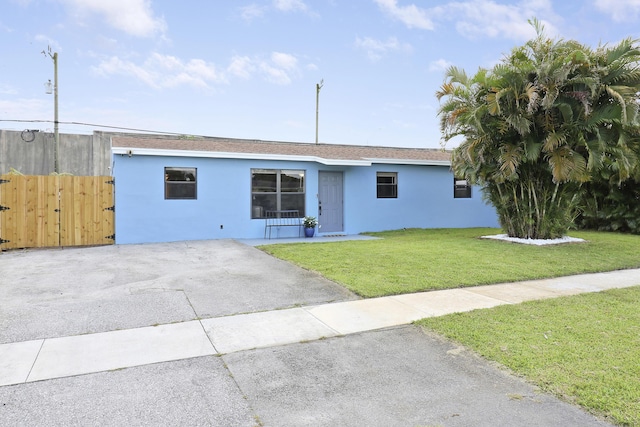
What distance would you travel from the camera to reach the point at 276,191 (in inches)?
511

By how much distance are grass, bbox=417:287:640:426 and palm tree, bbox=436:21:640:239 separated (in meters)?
5.43

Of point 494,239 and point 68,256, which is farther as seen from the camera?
point 494,239

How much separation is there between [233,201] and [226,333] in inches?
339

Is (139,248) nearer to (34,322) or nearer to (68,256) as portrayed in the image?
(68,256)

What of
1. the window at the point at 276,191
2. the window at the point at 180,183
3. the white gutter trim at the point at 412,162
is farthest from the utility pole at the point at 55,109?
the white gutter trim at the point at 412,162

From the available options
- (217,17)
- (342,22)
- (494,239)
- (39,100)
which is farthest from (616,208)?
(39,100)

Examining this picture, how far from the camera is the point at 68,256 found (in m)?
9.35

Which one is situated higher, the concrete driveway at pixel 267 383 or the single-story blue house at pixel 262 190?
the single-story blue house at pixel 262 190

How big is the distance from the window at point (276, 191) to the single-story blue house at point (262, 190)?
31 millimetres

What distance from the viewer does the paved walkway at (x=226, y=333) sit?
136 inches

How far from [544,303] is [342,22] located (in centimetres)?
1286

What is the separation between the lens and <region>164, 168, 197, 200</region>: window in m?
11.8

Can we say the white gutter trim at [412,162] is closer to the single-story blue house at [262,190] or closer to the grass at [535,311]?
the single-story blue house at [262,190]

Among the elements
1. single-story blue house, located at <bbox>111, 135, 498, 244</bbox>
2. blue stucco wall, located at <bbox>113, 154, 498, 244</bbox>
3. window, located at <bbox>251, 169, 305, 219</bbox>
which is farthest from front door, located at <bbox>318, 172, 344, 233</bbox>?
window, located at <bbox>251, 169, 305, 219</bbox>
